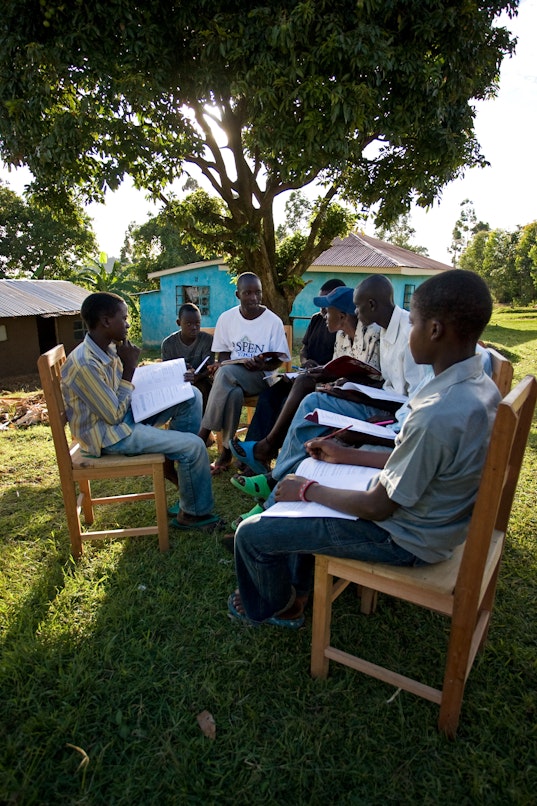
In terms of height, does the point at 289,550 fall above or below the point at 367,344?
below

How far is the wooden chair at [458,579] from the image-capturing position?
1437mm

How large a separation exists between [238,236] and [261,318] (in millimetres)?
5029

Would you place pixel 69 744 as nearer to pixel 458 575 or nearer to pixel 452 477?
pixel 458 575

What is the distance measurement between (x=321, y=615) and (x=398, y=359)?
67.1 inches

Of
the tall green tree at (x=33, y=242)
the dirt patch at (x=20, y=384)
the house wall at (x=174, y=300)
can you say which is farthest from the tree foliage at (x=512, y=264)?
the dirt patch at (x=20, y=384)

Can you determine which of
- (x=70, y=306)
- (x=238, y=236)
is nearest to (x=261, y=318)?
(x=238, y=236)

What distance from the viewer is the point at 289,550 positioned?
1.91 m

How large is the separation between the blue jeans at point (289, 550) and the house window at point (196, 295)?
14911mm

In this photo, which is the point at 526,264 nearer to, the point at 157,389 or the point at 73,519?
the point at 157,389

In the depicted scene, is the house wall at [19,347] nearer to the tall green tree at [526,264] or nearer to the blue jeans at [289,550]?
the blue jeans at [289,550]

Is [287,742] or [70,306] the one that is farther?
[70,306]

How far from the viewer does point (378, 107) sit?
19.5 ft

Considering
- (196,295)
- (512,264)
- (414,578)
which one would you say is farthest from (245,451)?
(512,264)

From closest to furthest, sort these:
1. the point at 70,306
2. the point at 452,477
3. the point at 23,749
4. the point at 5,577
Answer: the point at 452,477, the point at 23,749, the point at 5,577, the point at 70,306
